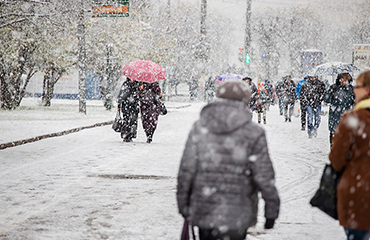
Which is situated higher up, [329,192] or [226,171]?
[226,171]

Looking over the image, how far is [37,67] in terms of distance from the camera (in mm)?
34125

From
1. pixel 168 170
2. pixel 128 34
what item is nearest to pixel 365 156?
pixel 168 170

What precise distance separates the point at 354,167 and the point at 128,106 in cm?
1222

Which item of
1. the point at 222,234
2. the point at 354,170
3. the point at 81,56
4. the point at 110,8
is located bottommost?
the point at 222,234

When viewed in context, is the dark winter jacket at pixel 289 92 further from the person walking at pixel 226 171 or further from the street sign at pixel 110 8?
the person walking at pixel 226 171

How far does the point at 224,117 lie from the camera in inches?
138

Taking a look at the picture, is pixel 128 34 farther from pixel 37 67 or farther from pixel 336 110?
pixel 336 110

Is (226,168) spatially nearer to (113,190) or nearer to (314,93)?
(113,190)

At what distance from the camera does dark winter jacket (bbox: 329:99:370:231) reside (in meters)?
3.57

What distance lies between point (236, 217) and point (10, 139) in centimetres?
1283

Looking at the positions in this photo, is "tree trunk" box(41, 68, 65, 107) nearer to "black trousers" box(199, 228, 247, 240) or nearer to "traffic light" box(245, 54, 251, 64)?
"traffic light" box(245, 54, 251, 64)

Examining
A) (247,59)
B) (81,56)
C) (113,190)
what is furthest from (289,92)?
(113,190)

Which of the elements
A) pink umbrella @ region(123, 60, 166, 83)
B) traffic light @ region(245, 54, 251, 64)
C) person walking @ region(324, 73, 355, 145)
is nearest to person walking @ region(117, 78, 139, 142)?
pink umbrella @ region(123, 60, 166, 83)

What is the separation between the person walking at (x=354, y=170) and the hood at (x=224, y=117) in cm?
66
